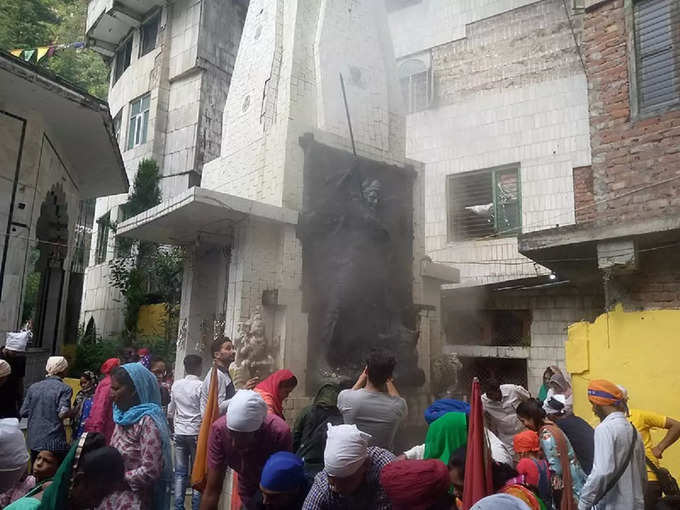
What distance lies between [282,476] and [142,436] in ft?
3.46

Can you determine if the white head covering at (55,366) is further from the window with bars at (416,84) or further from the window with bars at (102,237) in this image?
the window with bars at (102,237)

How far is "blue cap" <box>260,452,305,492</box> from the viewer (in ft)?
8.81

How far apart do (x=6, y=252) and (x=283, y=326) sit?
4443 millimetres

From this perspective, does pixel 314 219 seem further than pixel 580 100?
No

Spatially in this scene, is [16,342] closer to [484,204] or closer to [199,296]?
[199,296]

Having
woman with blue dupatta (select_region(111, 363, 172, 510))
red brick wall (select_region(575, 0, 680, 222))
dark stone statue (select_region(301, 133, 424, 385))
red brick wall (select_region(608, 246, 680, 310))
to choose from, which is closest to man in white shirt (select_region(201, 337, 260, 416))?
woman with blue dupatta (select_region(111, 363, 172, 510))

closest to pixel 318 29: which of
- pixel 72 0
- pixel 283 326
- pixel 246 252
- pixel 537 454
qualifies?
pixel 246 252

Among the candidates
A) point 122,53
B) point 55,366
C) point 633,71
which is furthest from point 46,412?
point 122,53

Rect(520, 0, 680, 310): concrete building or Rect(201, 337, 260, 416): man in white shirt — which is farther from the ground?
Rect(520, 0, 680, 310): concrete building

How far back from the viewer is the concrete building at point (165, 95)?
1745 cm

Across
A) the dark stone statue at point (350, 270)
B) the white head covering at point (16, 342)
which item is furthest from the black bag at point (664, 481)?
the white head covering at point (16, 342)

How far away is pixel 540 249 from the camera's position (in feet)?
25.6

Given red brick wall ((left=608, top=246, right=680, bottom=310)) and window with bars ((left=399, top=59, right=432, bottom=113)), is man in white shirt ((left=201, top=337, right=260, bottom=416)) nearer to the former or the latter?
red brick wall ((left=608, top=246, right=680, bottom=310))

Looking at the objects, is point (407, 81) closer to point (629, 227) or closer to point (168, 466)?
point (629, 227)
